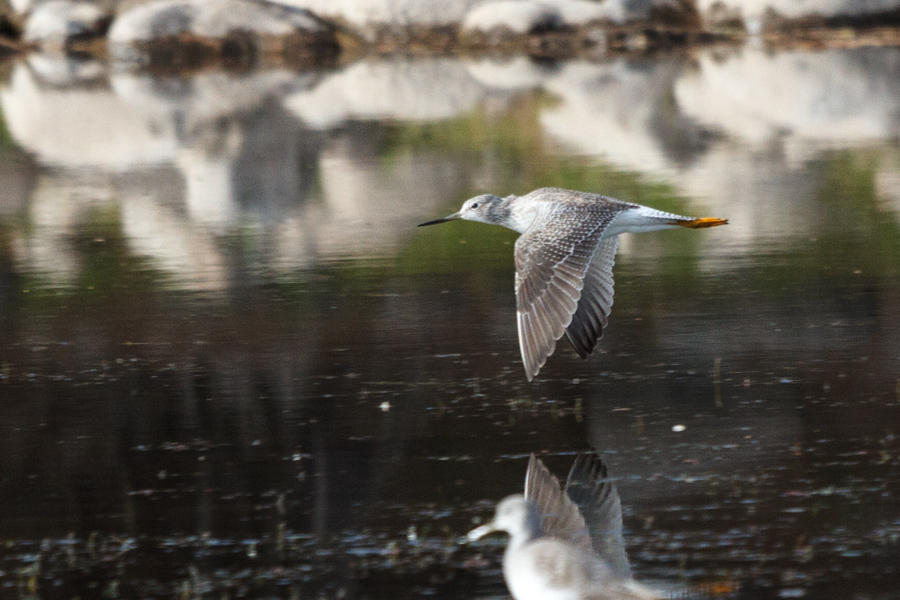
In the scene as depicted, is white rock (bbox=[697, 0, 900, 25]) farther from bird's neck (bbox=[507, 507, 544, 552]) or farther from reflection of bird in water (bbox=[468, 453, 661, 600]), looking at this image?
bird's neck (bbox=[507, 507, 544, 552])

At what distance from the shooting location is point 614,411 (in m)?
8.19

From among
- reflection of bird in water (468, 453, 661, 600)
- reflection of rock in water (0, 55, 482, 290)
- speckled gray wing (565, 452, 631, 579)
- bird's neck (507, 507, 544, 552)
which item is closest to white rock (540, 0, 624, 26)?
reflection of rock in water (0, 55, 482, 290)

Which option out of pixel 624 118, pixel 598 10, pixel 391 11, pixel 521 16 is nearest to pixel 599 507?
pixel 624 118

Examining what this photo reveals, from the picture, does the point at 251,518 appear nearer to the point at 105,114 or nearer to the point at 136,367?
the point at 136,367

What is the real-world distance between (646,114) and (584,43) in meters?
11.9

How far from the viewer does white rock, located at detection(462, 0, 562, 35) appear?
3344cm

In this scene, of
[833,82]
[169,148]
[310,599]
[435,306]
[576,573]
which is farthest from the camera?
[833,82]

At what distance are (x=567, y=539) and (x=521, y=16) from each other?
27.9 m

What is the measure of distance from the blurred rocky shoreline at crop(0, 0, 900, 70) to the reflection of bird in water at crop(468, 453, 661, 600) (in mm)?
25995

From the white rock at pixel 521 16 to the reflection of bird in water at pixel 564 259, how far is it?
2417 cm

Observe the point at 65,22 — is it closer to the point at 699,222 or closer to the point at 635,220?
the point at 699,222

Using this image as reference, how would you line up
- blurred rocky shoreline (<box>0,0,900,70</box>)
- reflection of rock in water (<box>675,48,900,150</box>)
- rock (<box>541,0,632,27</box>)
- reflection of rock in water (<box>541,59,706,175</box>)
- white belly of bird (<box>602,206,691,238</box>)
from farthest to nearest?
1. rock (<box>541,0,632,27</box>)
2. blurred rocky shoreline (<box>0,0,900,70</box>)
3. reflection of rock in water (<box>675,48,900,150</box>)
4. reflection of rock in water (<box>541,59,706,175</box>)
5. white belly of bird (<box>602,206,691,238</box>)

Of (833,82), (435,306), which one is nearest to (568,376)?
(435,306)

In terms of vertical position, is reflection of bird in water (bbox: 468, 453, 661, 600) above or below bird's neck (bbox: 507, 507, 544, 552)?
below
